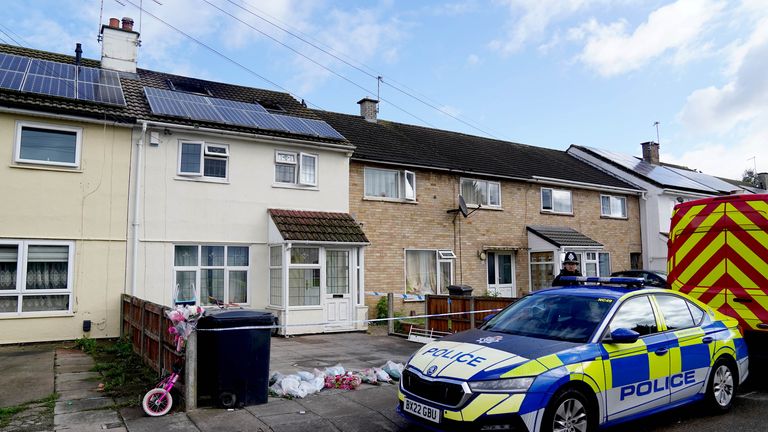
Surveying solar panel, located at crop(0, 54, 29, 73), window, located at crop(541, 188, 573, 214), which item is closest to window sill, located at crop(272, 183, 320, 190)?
solar panel, located at crop(0, 54, 29, 73)

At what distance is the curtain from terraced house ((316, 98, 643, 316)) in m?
0.03

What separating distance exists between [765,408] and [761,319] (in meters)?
1.58

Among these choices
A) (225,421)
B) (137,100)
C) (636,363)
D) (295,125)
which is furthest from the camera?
(295,125)

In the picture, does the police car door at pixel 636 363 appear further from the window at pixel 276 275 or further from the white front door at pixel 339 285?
the window at pixel 276 275

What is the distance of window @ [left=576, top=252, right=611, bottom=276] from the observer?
20.7 metres

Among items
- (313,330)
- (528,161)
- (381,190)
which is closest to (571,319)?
(313,330)

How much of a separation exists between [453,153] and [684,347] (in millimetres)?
14569

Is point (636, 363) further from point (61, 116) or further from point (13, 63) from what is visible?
point (13, 63)

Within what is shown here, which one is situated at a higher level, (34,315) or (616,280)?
(616,280)

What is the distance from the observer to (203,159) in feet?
43.9

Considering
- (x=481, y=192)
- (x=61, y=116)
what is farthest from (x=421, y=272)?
(x=61, y=116)

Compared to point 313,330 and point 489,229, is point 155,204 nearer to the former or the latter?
point 313,330

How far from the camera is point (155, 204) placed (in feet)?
41.4

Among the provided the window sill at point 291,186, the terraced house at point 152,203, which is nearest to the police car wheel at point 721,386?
the terraced house at point 152,203
